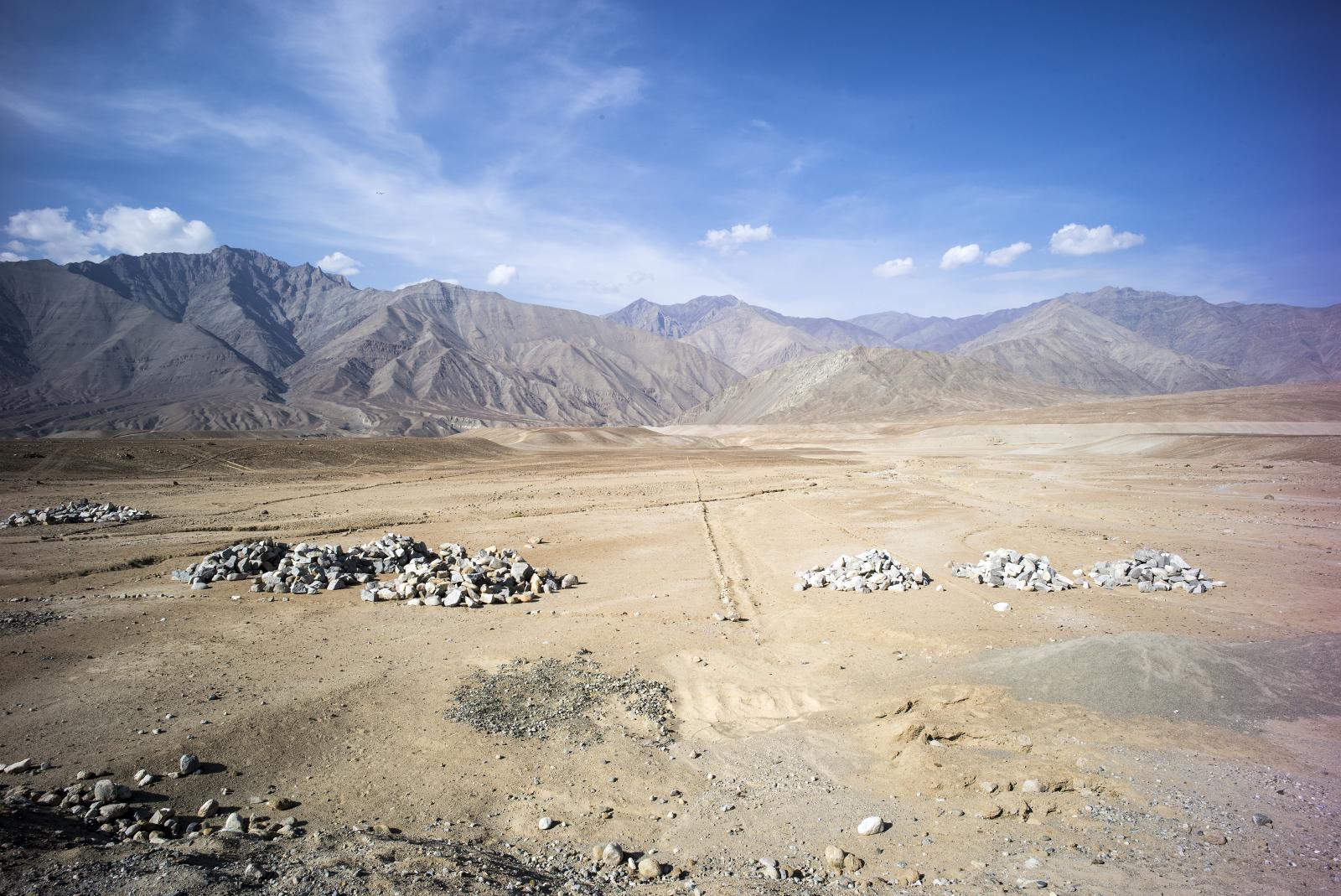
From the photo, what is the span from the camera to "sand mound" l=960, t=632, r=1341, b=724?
7.78m

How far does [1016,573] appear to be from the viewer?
1437 centimetres

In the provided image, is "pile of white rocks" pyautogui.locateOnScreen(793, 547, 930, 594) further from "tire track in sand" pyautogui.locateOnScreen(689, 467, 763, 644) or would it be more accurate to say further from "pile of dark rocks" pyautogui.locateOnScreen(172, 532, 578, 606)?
"pile of dark rocks" pyautogui.locateOnScreen(172, 532, 578, 606)

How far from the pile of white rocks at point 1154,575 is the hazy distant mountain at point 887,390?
93.0 meters

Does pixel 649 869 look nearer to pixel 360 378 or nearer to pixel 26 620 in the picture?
pixel 26 620

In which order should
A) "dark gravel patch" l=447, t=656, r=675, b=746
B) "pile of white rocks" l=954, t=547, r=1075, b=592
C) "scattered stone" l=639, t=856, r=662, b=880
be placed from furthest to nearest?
"pile of white rocks" l=954, t=547, r=1075, b=592 → "dark gravel patch" l=447, t=656, r=675, b=746 → "scattered stone" l=639, t=856, r=662, b=880

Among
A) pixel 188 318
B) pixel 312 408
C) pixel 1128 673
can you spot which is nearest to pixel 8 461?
pixel 1128 673

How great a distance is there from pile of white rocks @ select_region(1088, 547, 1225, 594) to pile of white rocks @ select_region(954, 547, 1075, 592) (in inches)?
33.1

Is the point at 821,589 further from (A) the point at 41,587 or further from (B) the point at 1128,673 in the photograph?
(A) the point at 41,587

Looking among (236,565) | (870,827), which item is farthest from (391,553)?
(870,827)

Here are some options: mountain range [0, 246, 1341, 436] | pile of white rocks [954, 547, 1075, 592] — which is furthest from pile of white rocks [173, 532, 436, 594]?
mountain range [0, 246, 1341, 436]

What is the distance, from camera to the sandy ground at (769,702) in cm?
571

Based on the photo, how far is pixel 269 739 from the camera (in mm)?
7109

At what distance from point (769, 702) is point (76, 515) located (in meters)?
25.2

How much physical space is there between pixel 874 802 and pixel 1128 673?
4509 millimetres
